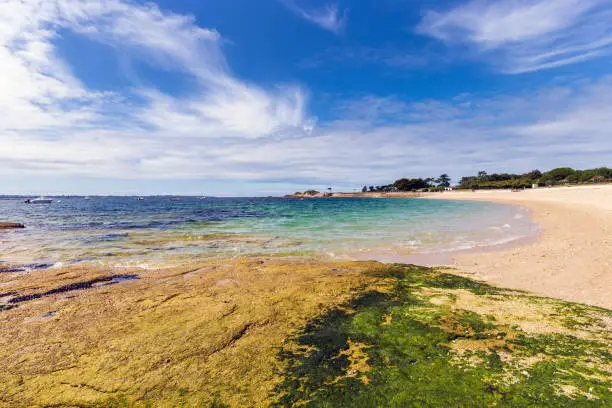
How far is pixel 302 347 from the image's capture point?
190 inches

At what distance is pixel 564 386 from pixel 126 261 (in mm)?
14474

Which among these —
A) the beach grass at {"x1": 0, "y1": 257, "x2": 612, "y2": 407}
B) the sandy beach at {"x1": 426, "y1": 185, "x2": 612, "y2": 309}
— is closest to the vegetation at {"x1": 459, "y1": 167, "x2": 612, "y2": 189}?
the sandy beach at {"x1": 426, "y1": 185, "x2": 612, "y2": 309}

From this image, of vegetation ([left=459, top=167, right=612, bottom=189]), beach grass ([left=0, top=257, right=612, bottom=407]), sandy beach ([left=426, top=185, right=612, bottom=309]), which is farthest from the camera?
vegetation ([left=459, top=167, right=612, bottom=189])

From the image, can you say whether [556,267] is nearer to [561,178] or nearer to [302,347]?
[302,347]

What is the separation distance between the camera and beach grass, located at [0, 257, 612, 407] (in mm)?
3758

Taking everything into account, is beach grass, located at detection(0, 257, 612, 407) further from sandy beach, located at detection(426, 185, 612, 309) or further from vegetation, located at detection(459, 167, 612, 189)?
vegetation, located at detection(459, 167, 612, 189)

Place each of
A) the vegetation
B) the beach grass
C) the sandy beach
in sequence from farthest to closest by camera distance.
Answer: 1. the vegetation
2. the sandy beach
3. the beach grass

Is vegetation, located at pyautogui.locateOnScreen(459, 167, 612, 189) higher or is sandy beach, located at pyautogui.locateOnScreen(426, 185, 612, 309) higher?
vegetation, located at pyautogui.locateOnScreen(459, 167, 612, 189)

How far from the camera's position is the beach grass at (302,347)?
3758mm

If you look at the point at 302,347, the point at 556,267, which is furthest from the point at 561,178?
the point at 302,347

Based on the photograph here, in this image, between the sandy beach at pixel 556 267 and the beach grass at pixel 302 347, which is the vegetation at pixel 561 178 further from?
the beach grass at pixel 302 347

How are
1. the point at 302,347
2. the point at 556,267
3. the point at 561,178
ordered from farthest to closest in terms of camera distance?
the point at 561,178, the point at 556,267, the point at 302,347

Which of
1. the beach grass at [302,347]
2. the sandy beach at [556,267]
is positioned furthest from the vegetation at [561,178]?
the beach grass at [302,347]

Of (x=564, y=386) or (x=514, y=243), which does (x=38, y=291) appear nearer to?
(x=564, y=386)
